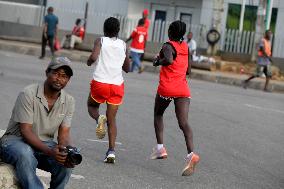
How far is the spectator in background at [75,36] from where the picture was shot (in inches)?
1233

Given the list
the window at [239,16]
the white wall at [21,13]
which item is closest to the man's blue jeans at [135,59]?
the window at [239,16]

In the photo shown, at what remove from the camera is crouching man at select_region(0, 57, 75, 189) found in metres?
6.35

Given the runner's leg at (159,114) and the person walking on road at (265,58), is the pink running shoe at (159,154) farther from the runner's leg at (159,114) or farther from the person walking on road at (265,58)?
the person walking on road at (265,58)

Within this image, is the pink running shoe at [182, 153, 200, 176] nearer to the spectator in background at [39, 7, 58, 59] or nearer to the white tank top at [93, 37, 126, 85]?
the white tank top at [93, 37, 126, 85]

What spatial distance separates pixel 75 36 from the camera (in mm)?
31750

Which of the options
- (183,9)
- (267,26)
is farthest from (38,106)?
(183,9)

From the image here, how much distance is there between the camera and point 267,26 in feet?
95.6

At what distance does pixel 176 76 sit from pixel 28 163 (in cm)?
363

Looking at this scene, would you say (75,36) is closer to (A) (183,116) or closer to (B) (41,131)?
(A) (183,116)

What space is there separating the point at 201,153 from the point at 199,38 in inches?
840

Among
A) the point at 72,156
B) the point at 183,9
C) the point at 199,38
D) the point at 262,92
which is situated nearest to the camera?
the point at 72,156

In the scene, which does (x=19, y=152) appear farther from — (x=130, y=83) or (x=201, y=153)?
(x=130, y=83)

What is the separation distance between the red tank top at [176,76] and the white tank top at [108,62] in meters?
0.52

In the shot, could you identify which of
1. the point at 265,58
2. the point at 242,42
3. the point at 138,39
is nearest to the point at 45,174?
the point at 138,39
